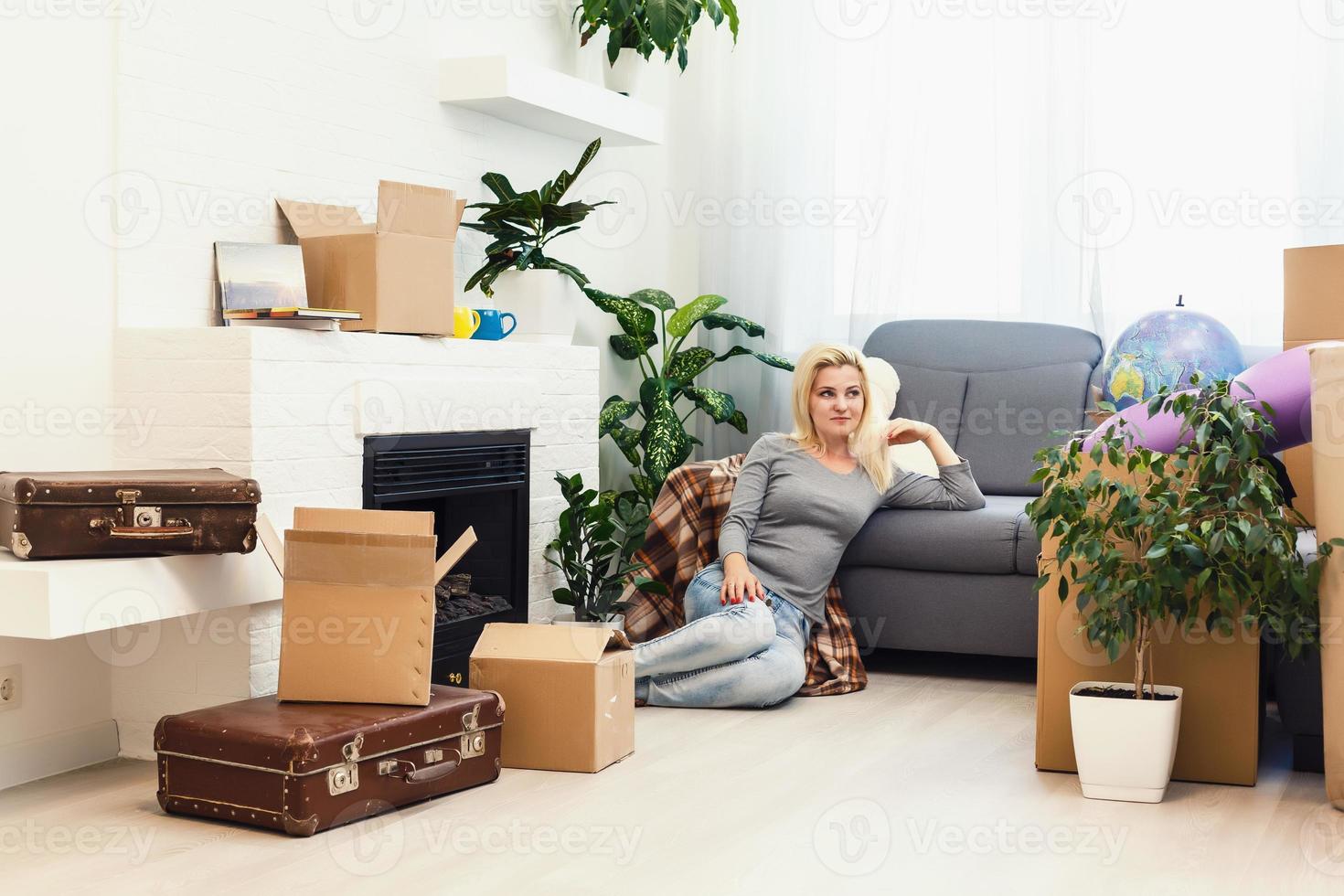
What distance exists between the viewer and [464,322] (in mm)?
3627

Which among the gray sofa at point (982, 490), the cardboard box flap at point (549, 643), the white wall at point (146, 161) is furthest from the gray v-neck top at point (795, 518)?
the white wall at point (146, 161)

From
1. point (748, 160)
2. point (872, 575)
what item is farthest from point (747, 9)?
point (872, 575)

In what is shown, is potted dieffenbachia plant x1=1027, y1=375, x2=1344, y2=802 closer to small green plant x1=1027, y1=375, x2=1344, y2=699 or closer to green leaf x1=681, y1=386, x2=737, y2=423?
small green plant x1=1027, y1=375, x2=1344, y2=699

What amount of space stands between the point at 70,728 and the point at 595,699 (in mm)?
1120

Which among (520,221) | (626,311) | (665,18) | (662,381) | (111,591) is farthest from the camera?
(662,381)

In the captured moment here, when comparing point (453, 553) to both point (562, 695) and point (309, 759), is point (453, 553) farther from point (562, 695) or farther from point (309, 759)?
point (309, 759)

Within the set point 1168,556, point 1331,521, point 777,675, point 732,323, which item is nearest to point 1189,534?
point 1168,556

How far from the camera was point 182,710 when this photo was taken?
295cm

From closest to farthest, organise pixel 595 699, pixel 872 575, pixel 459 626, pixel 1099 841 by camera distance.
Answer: pixel 1099 841 < pixel 595 699 < pixel 459 626 < pixel 872 575

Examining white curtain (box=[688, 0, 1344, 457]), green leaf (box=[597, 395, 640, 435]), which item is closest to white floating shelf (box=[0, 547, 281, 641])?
green leaf (box=[597, 395, 640, 435])

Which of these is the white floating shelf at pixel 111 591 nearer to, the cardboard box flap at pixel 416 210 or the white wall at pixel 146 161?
the white wall at pixel 146 161

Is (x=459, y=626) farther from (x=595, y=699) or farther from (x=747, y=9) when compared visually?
(x=747, y=9)

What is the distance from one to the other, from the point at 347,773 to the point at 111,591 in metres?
0.55

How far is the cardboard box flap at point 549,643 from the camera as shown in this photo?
9.50 ft
